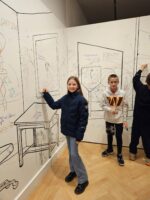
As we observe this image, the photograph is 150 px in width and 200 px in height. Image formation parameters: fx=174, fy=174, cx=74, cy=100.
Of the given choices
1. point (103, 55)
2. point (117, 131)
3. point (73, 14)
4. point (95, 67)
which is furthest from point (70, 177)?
point (73, 14)

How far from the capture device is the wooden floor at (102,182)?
6.22ft

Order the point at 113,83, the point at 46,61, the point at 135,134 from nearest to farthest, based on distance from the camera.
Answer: the point at 46,61 < the point at 113,83 < the point at 135,134

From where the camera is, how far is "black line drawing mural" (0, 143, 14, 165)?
1.53 meters

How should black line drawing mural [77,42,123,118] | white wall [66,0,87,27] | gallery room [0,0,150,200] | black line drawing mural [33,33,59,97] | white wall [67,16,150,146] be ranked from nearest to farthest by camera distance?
gallery room [0,0,150,200], black line drawing mural [33,33,59,97], white wall [67,16,150,146], black line drawing mural [77,42,123,118], white wall [66,0,87,27]

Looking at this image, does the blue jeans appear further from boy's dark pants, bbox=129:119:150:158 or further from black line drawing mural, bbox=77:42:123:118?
black line drawing mural, bbox=77:42:123:118

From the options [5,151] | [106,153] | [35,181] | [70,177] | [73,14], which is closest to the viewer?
[5,151]

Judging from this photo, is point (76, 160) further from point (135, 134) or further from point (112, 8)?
point (112, 8)

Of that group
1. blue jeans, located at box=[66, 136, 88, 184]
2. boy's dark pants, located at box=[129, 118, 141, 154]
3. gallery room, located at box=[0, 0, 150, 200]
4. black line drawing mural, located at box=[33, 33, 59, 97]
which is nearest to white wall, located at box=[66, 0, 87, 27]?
gallery room, located at box=[0, 0, 150, 200]

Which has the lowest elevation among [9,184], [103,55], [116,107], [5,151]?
[9,184]

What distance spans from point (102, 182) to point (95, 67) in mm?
1789

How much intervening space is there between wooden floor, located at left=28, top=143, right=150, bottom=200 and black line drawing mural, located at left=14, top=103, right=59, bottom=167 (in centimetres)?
40

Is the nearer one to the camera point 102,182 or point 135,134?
point 102,182

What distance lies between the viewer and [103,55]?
114 inches

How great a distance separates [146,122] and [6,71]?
193 centimetres
